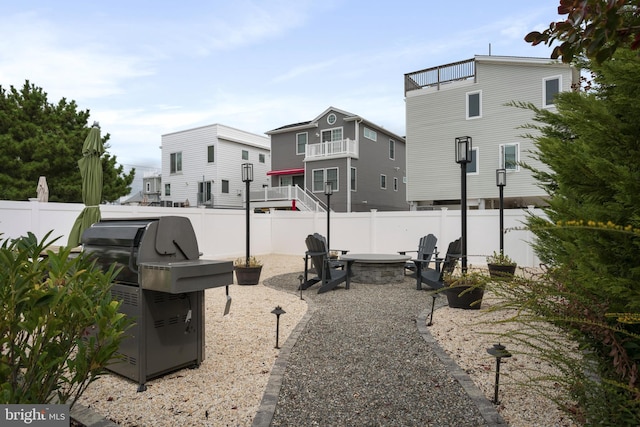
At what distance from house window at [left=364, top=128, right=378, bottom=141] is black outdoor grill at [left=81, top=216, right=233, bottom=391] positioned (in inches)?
827

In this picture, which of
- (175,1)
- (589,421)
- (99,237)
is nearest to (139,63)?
(175,1)

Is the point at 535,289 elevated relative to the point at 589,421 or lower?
elevated

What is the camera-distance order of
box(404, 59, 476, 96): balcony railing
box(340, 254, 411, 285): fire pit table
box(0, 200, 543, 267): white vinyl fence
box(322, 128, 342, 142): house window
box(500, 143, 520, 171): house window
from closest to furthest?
1. box(340, 254, 411, 285): fire pit table
2. box(0, 200, 543, 267): white vinyl fence
3. box(500, 143, 520, 171): house window
4. box(404, 59, 476, 96): balcony railing
5. box(322, 128, 342, 142): house window

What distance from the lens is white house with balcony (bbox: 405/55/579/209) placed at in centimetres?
1630

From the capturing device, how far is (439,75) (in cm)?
1845

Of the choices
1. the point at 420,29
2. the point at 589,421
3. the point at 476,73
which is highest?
the point at 476,73

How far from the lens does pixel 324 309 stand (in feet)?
22.1

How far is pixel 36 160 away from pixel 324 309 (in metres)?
15.3

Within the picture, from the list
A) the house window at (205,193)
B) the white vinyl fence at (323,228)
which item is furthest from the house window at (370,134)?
the house window at (205,193)

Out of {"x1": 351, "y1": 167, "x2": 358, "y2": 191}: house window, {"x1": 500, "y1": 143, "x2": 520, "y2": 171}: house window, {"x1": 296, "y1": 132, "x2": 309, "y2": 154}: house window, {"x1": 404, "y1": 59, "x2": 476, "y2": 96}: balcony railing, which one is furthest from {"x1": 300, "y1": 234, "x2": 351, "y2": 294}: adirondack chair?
{"x1": 296, "y1": 132, "x2": 309, "y2": 154}: house window

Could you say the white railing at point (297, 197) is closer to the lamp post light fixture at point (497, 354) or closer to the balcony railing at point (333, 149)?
the balcony railing at point (333, 149)

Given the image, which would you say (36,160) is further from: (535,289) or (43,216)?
(535,289)

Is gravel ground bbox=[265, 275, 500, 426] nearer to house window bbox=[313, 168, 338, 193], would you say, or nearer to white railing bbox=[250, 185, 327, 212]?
white railing bbox=[250, 185, 327, 212]

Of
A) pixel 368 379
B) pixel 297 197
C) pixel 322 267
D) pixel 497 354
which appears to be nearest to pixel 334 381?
pixel 368 379
